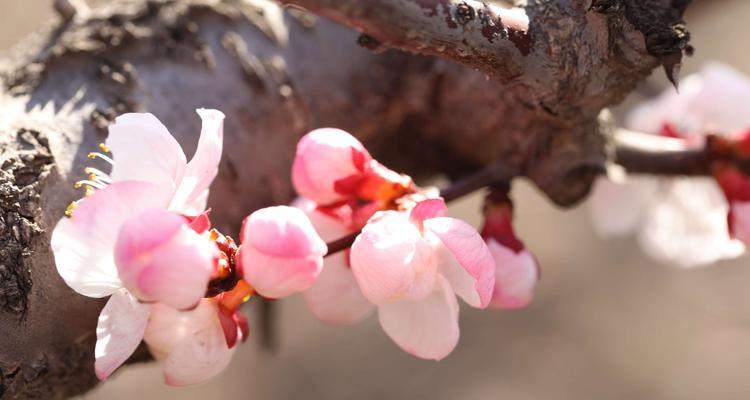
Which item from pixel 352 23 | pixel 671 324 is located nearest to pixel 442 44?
pixel 352 23

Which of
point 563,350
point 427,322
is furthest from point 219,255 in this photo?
point 563,350

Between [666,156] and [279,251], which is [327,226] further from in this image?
[666,156]

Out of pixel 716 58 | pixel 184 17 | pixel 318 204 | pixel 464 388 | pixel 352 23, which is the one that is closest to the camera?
pixel 352 23

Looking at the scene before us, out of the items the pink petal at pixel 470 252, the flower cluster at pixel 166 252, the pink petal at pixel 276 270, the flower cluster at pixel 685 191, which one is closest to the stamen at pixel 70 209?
the flower cluster at pixel 166 252

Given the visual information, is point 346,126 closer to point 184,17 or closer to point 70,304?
point 184,17

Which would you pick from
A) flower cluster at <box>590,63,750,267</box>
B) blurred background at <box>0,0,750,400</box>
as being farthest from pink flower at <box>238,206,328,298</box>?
blurred background at <box>0,0,750,400</box>

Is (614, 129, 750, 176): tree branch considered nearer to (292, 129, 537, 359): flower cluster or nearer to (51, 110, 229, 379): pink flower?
(292, 129, 537, 359): flower cluster
